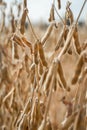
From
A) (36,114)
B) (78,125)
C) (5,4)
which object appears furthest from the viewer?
(5,4)

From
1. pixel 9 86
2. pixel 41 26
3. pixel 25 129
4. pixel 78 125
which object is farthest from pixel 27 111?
pixel 41 26

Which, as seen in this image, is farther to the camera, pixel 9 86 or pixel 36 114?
pixel 9 86

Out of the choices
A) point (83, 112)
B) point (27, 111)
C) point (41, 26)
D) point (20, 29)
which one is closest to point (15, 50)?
point (20, 29)

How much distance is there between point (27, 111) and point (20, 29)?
217 millimetres

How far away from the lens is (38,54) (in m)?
0.81

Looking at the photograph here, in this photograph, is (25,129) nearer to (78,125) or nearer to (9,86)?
(78,125)

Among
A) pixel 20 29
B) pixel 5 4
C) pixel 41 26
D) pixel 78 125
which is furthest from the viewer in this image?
pixel 41 26

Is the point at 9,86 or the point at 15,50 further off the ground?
the point at 15,50

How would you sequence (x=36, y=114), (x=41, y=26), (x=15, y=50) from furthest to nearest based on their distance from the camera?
(x=41, y=26), (x=15, y=50), (x=36, y=114)

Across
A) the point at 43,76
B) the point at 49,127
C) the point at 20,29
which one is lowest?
the point at 49,127

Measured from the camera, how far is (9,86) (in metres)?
1.26

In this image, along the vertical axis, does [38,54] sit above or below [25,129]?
above

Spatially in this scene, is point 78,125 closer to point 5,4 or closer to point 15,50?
point 15,50

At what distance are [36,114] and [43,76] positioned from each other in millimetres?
88
